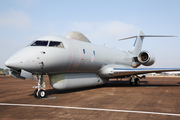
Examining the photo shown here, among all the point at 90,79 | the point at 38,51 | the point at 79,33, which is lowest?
the point at 90,79

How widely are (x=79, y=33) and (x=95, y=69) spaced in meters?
3.04

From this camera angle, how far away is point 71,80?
33.8ft

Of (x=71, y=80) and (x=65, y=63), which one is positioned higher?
(x=65, y=63)

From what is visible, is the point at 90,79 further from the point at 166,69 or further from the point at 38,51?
the point at 166,69

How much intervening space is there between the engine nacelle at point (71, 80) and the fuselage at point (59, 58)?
315 millimetres

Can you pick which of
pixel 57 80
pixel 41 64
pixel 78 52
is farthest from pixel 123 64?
pixel 41 64

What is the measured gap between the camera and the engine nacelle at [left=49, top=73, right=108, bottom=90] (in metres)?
9.70

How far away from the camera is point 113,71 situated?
1371 cm

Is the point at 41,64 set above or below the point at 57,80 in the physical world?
above

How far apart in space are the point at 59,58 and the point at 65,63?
22.4 inches

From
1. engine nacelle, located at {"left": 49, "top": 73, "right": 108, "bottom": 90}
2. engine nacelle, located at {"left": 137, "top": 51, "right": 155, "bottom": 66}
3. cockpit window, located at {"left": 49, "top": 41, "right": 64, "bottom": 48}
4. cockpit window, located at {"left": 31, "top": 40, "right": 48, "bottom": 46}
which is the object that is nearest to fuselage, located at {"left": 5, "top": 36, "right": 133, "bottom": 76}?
cockpit window, located at {"left": 49, "top": 41, "right": 64, "bottom": 48}

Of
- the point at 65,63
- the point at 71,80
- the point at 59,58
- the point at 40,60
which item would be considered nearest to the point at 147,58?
Answer: the point at 71,80

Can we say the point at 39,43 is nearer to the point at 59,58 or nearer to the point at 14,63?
the point at 59,58

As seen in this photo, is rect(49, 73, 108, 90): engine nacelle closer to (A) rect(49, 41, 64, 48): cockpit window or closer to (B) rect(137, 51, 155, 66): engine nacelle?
(A) rect(49, 41, 64, 48): cockpit window
